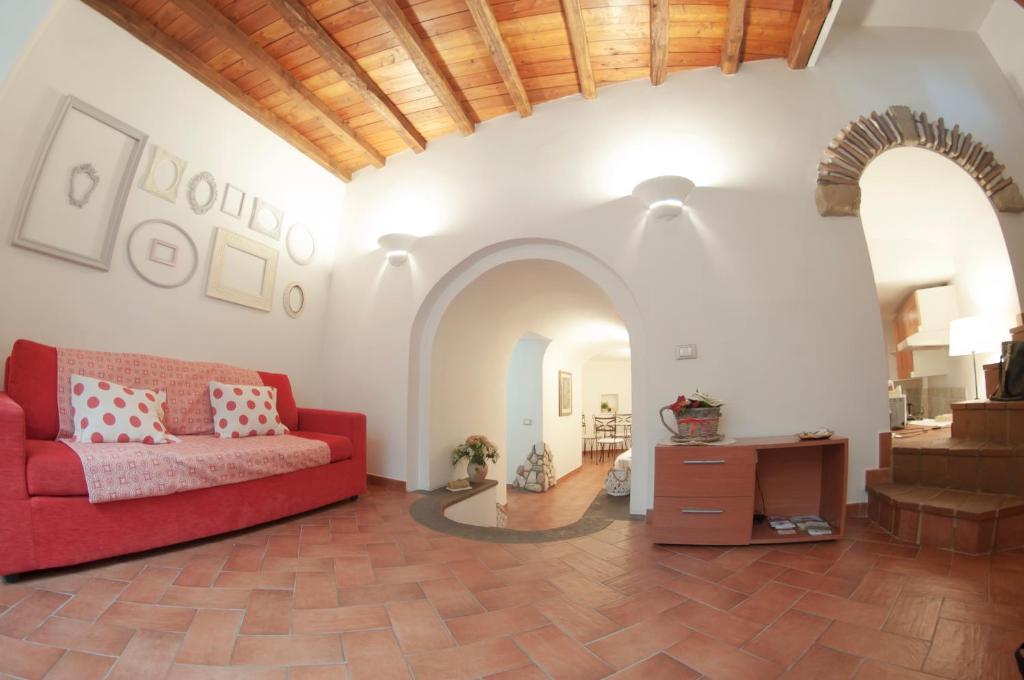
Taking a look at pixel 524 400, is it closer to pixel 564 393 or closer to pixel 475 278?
pixel 564 393

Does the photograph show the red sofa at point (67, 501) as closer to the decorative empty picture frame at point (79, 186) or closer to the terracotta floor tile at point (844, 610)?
the decorative empty picture frame at point (79, 186)

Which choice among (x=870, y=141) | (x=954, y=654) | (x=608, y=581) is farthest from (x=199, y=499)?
(x=870, y=141)

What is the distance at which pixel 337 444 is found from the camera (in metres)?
2.69

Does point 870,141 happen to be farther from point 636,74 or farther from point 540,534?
Result: point 540,534

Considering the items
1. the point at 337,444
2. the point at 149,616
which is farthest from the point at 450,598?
the point at 337,444

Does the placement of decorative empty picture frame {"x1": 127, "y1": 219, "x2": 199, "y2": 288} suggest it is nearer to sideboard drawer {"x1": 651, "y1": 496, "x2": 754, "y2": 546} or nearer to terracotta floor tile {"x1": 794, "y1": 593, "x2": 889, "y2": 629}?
sideboard drawer {"x1": 651, "y1": 496, "x2": 754, "y2": 546}

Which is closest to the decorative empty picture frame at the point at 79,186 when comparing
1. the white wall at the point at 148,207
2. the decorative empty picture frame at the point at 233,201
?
the white wall at the point at 148,207

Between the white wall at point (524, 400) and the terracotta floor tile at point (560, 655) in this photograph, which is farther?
the white wall at point (524, 400)

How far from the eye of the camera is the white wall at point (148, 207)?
7.01 feet

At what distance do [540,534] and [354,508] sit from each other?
4.30 ft

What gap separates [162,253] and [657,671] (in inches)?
142

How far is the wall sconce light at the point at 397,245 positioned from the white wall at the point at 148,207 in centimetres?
94

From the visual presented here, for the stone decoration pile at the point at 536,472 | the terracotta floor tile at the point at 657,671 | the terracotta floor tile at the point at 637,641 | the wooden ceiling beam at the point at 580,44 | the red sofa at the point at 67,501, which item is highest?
the wooden ceiling beam at the point at 580,44

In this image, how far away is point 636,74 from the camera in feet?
9.30
